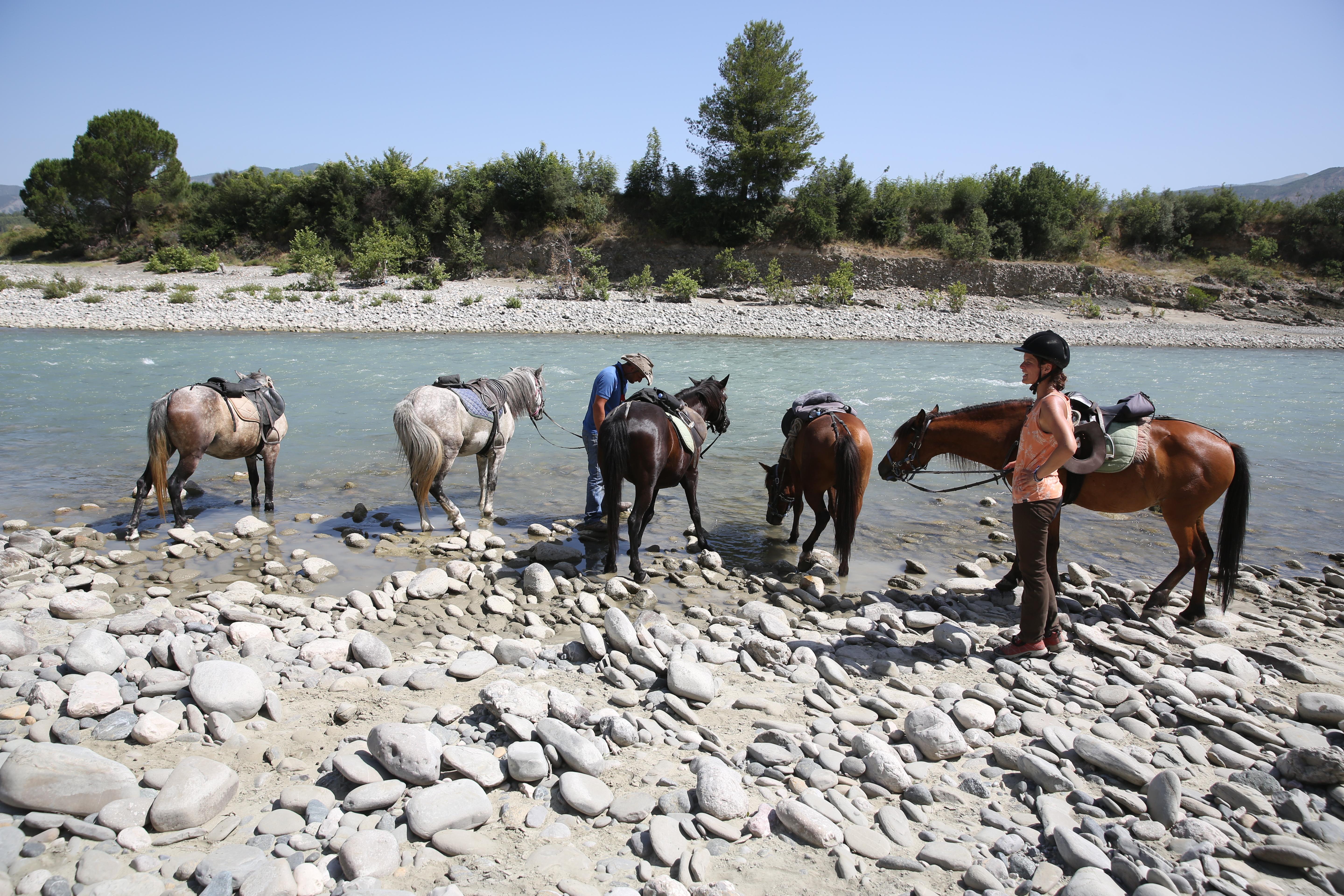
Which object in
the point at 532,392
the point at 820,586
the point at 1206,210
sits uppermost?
the point at 1206,210

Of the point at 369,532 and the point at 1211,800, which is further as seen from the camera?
the point at 369,532

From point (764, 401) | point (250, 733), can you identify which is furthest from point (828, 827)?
point (764, 401)

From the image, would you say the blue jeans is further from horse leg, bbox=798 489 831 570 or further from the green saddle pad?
the green saddle pad

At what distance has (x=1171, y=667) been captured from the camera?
157 inches

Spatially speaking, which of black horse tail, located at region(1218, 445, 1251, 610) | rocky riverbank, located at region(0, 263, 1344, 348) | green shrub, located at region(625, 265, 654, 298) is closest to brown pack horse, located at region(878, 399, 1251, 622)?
black horse tail, located at region(1218, 445, 1251, 610)

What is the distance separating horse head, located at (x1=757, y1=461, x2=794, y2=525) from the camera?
6445 mm

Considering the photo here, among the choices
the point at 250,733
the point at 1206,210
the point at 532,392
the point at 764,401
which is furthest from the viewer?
the point at 1206,210

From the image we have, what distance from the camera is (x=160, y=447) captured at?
6.21 meters

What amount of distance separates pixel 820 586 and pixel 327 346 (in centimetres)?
1884

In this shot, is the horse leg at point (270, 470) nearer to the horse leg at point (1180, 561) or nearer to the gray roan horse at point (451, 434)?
the gray roan horse at point (451, 434)

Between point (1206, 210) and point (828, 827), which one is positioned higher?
point (1206, 210)

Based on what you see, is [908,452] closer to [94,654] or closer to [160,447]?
[94,654]

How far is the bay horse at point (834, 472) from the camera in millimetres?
5473

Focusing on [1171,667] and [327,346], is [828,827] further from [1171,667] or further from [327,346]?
[327,346]
